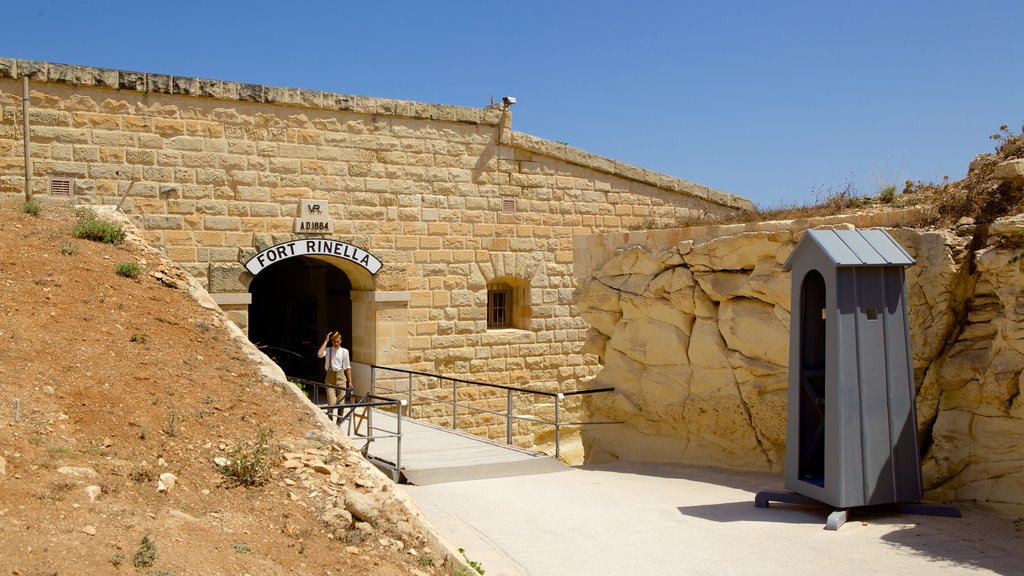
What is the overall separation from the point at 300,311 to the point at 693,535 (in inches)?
589

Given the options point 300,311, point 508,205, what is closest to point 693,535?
point 508,205

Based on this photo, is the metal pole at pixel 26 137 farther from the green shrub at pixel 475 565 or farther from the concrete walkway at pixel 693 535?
the green shrub at pixel 475 565

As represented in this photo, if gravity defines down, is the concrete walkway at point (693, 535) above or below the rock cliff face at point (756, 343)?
below

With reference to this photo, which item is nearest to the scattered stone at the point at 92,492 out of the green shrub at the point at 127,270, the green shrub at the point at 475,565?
the green shrub at the point at 475,565


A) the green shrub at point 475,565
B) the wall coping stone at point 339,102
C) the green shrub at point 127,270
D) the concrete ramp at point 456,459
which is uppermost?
the wall coping stone at point 339,102

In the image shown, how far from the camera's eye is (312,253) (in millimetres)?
14289

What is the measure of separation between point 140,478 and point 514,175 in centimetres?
1108

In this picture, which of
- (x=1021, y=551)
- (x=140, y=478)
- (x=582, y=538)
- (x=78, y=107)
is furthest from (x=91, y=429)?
(x=78, y=107)

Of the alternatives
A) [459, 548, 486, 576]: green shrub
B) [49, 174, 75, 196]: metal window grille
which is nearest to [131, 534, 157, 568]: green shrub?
[459, 548, 486, 576]: green shrub

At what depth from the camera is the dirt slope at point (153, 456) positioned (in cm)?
523

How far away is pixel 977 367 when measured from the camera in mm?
7789

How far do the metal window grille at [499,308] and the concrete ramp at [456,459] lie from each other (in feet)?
14.4

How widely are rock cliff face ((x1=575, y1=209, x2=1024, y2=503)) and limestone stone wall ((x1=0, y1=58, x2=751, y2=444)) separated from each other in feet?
10.8

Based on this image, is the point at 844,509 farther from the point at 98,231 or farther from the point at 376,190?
the point at 376,190
